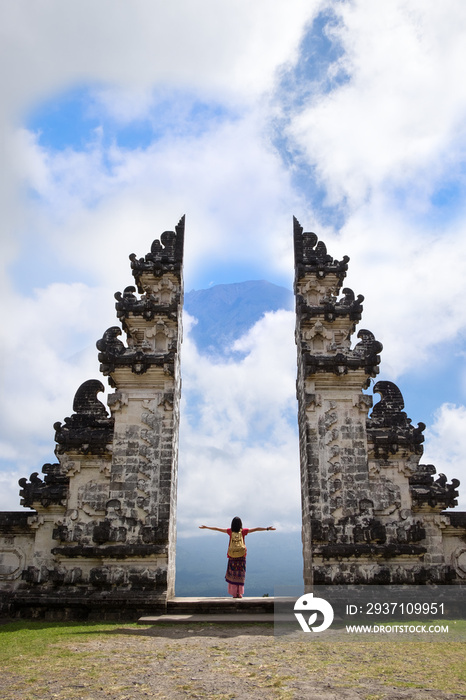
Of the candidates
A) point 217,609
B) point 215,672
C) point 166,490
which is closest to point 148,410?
point 166,490

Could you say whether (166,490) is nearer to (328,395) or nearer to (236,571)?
(236,571)

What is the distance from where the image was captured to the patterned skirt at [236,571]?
544 inches

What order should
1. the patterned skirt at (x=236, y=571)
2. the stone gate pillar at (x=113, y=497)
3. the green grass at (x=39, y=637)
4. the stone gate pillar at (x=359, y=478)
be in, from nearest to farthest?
the green grass at (x=39, y=637) < the stone gate pillar at (x=113, y=497) < the stone gate pillar at (x=359, y=478) < the patterned skirt at (x=236, y=571)

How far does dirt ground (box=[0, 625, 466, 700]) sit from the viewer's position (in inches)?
231

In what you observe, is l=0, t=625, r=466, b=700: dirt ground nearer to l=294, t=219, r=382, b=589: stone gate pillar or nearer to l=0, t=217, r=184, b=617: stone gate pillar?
l=0, t=217, r=184, b=617: stone gate pillar

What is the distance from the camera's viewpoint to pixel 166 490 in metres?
14.0

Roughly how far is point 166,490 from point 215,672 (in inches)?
287

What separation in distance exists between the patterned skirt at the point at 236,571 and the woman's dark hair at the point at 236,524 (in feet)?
2.32

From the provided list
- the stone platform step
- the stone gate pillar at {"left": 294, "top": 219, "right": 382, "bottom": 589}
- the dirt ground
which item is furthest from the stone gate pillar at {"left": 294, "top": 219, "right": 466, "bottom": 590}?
the dirt ground

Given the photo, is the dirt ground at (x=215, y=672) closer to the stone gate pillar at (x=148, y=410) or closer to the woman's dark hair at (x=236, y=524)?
the stone gate pillar at (x=148, y=410)

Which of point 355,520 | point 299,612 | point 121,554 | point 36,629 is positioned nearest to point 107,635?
point 36,629

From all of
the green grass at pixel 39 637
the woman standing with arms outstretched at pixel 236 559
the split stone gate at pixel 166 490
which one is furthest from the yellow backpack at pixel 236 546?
the green grass at pixel 39 637

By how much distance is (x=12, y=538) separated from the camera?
1424 centimetres

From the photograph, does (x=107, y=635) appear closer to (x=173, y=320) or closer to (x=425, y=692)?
(x=425, y=692)
